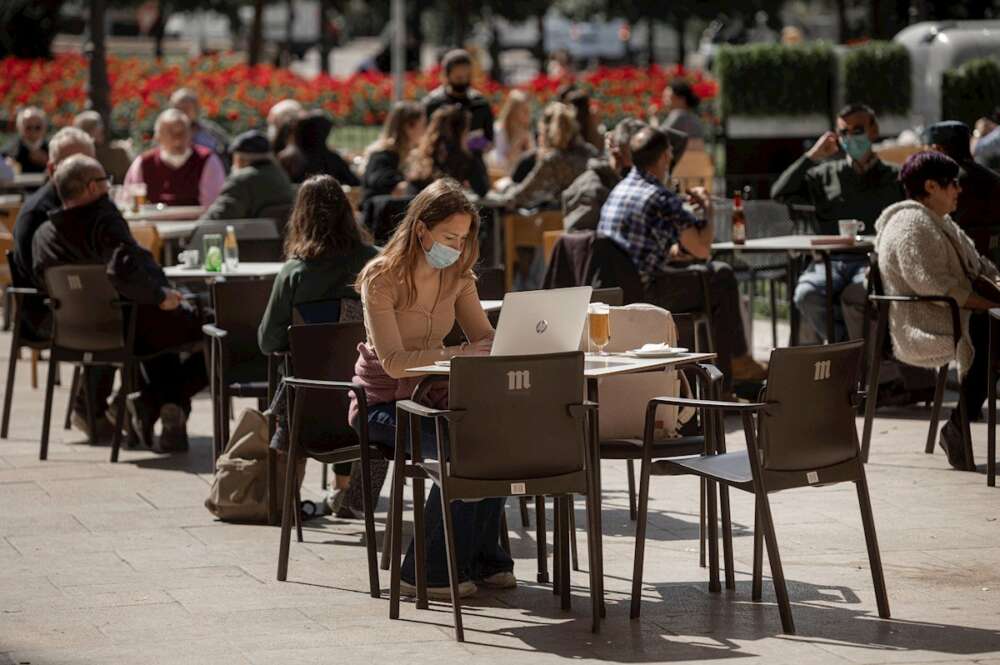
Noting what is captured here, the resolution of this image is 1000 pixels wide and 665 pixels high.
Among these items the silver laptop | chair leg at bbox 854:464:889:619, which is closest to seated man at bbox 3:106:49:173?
the silver laptop

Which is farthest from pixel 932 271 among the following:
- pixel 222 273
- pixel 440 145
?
pixel 440 145

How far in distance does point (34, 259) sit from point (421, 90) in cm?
1866

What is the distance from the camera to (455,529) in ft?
23.1

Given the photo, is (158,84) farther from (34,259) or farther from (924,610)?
(924,610)

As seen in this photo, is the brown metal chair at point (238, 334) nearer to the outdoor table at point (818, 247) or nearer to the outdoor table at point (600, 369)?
the outdoor table at point (600, 369)

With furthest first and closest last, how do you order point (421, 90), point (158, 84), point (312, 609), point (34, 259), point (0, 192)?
point (421, 90), point (158, 84), point (0, 192), point (34, 259), point (312, 609)

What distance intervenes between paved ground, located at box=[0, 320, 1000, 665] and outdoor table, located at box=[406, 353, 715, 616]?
38 cm

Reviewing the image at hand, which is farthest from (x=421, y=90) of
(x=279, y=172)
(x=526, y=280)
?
(x=279, y=172)

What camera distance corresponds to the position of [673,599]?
709 cm

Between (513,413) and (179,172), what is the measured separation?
28.7 feet

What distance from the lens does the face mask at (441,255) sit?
7223 millimetres

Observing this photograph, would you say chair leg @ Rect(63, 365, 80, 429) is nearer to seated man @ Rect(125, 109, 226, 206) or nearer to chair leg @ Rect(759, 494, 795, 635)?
seated man @ Rect(125, 109, 226, 206)

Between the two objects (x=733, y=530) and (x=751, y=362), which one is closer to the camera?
(x=733, y=530)

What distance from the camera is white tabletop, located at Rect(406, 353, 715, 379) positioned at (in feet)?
22.3
